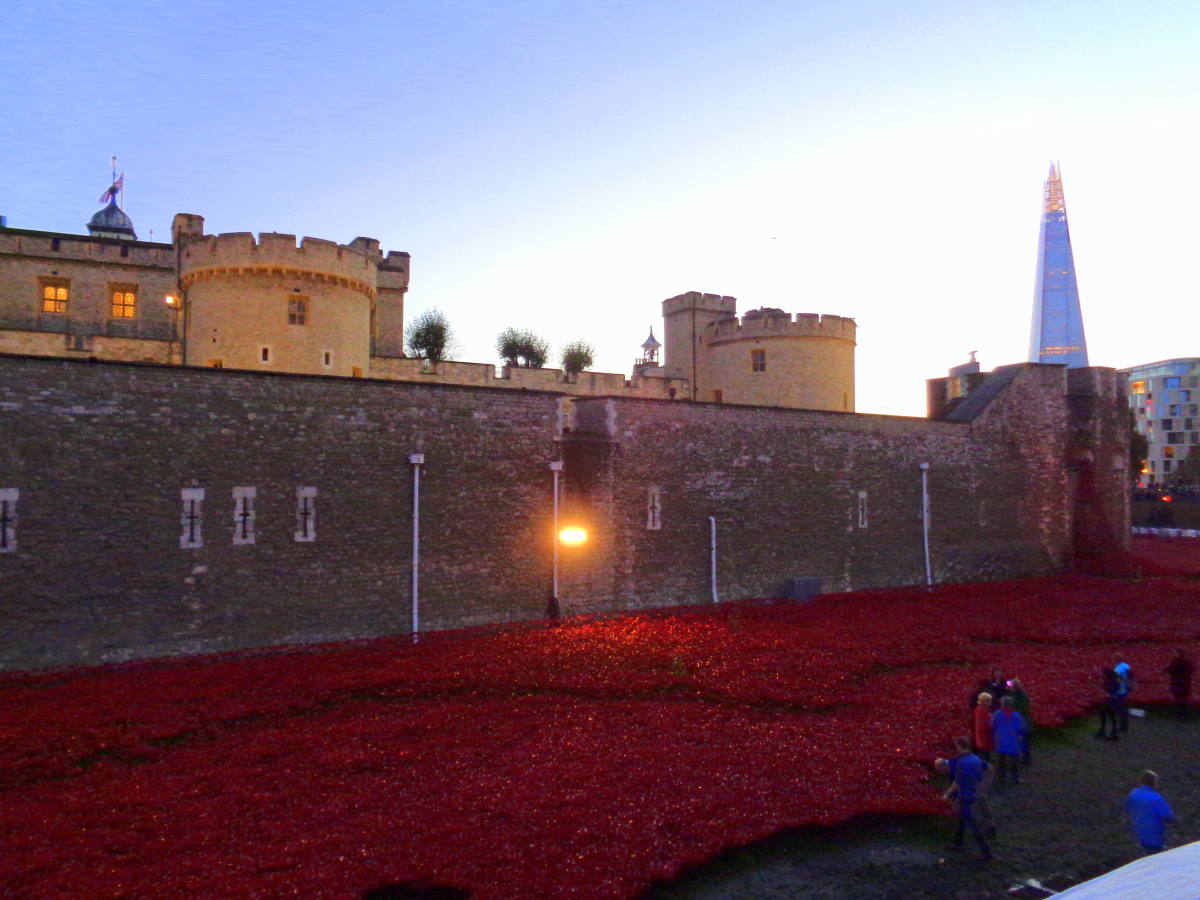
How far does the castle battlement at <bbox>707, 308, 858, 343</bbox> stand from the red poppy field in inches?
872

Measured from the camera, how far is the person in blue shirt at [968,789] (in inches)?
332

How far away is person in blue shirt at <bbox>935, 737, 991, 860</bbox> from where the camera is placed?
8445mm

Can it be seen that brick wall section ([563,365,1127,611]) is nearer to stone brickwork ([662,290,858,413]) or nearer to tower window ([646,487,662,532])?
tower window ([646,487,662,532])

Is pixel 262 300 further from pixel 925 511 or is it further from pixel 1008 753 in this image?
pixel 1008 753

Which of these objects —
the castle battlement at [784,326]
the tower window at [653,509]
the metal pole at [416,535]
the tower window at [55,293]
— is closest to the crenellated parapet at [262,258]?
the tower window at [55,293]

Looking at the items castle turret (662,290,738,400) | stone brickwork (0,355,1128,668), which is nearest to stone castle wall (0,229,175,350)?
stone brickwork (0,355,1128,668)

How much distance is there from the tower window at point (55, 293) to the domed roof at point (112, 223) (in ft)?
45.1

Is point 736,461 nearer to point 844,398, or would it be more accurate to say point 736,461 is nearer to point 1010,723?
point 1010,723

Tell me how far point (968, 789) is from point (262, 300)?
24749mm

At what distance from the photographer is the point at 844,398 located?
3903 cm

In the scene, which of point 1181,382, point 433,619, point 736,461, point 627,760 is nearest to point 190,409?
point 433,619

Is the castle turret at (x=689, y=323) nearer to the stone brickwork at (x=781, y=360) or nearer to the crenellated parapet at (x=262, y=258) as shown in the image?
the stone brickwork at (x=781, y=360)

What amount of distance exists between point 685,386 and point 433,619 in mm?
27064

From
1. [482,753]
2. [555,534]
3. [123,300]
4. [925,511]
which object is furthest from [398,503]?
[123,300]
